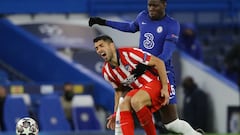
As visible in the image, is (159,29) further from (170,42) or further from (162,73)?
(162,73)

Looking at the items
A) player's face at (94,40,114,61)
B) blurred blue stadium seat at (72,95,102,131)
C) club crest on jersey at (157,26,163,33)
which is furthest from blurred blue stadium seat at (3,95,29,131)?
player's face at (94,40,114,61)

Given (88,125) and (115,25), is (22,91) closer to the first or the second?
(88,125)

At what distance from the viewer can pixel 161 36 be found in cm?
1128

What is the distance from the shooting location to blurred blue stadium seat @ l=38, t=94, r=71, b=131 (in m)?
16.4

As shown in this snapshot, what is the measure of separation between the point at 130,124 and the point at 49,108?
610 centimetres

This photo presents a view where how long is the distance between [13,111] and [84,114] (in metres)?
1.19

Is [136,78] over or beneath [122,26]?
beneath

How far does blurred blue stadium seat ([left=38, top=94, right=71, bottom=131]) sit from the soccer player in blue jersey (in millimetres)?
5120

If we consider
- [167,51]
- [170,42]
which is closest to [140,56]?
[167,51]

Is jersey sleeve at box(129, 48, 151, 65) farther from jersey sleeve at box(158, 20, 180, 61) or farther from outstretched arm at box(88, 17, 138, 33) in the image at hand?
outstretched arm at box(88, 17, 138, 33)

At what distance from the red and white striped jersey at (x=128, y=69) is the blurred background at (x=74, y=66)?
4.52 m

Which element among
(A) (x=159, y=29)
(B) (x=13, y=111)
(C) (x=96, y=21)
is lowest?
(B) (x=13, y=111)

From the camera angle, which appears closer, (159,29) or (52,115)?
(159,29)

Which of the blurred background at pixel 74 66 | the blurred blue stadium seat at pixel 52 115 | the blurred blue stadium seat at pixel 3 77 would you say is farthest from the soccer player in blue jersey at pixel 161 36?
the blurred blue stadium seat at pixel 3 77
